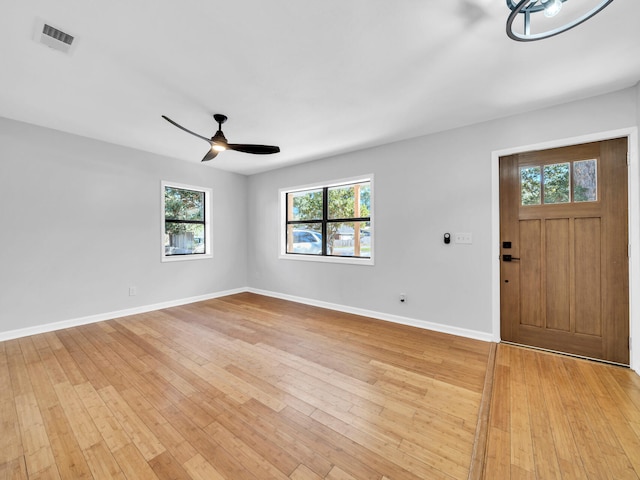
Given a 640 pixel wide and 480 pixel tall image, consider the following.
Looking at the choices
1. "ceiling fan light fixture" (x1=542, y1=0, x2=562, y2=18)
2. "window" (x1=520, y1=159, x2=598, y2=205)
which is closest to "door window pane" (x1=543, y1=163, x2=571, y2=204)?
"window" (x1=520, y1=159, x2=598, y2=205)

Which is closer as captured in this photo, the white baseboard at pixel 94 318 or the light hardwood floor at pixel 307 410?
the light hardwood floor at pixel 307 410

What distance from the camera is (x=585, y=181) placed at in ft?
8.60

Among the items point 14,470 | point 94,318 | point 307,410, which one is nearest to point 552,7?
point 307,410

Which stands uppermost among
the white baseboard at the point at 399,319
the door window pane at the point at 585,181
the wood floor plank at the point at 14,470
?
the door window pane at the point at 585,181

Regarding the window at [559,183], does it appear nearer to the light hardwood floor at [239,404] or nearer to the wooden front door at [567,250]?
the wooden front door at [567,250]

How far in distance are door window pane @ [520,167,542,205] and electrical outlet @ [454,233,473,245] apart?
2.14 feet

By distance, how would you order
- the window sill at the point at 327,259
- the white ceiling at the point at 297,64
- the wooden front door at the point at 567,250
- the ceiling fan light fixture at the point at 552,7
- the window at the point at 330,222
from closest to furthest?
1. the ceiling fan light fixture at the point at 552,7
2. the white ceiling at the point at 297,64
3. the wooden front door at the point at 567,250
4. the window sill at the point at 327,259
5. the window at the point at 330,222

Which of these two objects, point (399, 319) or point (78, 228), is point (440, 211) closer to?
point (399, 319)

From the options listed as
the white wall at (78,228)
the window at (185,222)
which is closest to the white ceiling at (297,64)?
the white wall at (78,228)

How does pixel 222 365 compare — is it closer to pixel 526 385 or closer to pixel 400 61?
pixel 526 385

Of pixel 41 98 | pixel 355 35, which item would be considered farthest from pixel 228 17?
pixel 41 98

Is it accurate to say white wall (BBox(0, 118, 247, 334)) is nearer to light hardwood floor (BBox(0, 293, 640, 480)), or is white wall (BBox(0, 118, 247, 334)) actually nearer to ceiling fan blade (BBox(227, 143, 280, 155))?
light hardwood floor (BBox(0, 293, 640, 480))

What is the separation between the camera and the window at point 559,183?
2605 mm

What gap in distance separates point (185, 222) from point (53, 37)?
328 centimetres
